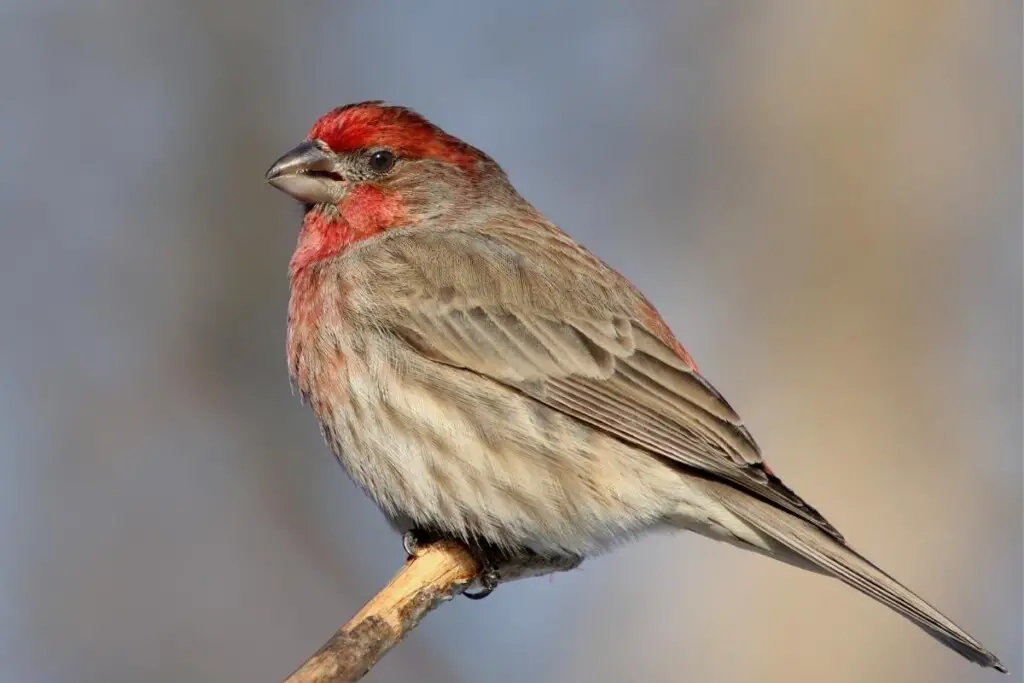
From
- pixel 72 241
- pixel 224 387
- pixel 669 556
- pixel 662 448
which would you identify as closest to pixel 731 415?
pixel 662 448

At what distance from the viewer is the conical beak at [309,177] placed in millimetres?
7223

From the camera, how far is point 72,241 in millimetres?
10898

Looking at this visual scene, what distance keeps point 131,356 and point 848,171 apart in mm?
5097

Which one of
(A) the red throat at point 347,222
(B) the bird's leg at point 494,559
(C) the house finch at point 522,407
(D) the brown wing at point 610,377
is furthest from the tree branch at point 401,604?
(A) the red throat at point 347,222

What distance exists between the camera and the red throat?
7.16 meters

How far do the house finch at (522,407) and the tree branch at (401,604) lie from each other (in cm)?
13

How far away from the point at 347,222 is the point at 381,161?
1.27ft

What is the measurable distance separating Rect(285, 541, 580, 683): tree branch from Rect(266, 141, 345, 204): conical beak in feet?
6.14

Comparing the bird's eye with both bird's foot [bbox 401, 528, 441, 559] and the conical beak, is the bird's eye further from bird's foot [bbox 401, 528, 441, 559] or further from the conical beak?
bird's foot [bbox 401, 528, 441, 559]

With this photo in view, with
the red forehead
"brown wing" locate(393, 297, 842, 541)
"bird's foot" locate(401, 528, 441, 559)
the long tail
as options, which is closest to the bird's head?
the red forehead

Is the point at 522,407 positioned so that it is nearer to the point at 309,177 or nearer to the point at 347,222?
the point at 347,222

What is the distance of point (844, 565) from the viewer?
606 centimetres

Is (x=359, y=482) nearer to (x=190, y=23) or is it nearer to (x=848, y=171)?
(x=848, y=171)

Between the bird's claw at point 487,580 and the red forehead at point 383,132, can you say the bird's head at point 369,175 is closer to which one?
the red forehead at point 383,132
